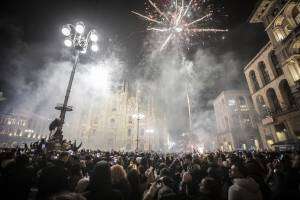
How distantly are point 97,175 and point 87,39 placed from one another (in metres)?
17.9

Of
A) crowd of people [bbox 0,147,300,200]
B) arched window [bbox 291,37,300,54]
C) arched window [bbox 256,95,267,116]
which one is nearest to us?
crowd of people [bbox 0,147,300,200]

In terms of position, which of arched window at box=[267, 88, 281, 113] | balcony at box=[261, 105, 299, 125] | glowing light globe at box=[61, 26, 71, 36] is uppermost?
glowing light globe at box=[61, 26, 71, 36]

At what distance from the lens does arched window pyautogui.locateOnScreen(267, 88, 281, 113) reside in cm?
2555

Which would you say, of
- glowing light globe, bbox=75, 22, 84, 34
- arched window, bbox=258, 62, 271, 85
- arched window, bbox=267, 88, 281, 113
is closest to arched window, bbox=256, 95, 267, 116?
arched window, bbox=267, 88, 281, 113

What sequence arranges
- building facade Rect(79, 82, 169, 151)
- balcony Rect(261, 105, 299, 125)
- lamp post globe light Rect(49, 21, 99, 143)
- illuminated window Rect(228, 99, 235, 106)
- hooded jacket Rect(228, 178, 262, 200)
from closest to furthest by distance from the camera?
hooded jacket Rect(228, 178, 262, 200) → lamp post globe light Rect(49, 21, 99, 143) → balcony Rect(261, 105, 299, 125) → illuminated window Rect(228, 99, 235, 106) → building facade Rect(79, 82, 169, 151)

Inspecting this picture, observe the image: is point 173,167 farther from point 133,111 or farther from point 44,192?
point 133,111

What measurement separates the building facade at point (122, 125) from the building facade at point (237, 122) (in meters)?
22.2

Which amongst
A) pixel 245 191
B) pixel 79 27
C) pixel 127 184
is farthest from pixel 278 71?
pixel 127 184

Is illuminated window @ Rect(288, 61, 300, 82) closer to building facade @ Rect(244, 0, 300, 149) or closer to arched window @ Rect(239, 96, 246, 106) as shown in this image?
building facade @ Rect(244, 0, 300, 149)

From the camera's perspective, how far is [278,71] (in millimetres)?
25219

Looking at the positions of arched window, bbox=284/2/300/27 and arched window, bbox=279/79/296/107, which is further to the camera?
arched window, bbox=279/79/296/107

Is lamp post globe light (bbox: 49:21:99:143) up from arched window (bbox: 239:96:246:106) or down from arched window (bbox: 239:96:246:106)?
down

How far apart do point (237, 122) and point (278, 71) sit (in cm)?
2231

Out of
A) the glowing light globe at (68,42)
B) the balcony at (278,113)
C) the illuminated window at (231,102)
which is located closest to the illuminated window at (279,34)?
the balcony at (278,113)
